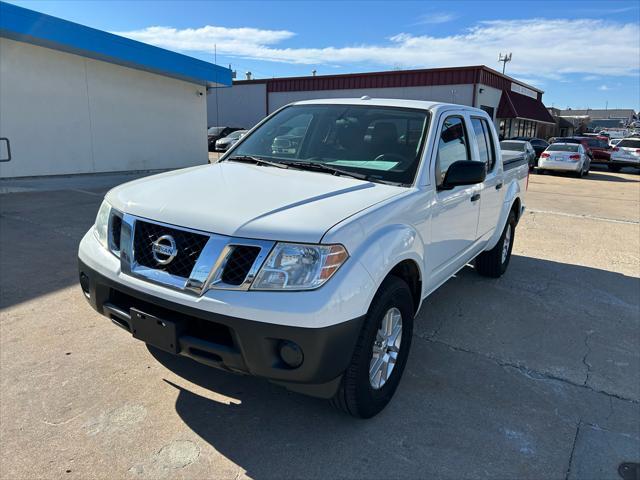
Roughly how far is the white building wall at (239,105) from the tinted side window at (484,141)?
30.9 meters

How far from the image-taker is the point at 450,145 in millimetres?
3879

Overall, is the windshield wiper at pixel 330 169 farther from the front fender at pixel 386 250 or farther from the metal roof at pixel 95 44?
the metal roof at pixel 95 44

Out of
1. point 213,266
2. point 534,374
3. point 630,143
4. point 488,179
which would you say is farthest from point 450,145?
point 630,143

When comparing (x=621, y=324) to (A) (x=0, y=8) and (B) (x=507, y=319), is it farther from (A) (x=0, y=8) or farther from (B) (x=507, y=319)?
(A) (x=0, y=8)

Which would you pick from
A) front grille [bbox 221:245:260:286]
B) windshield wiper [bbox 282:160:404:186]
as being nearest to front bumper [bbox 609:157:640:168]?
windshield wiper [bbox 282:160:404:186]

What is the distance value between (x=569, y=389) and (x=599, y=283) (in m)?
2.96

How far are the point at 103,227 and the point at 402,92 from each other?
29.2m

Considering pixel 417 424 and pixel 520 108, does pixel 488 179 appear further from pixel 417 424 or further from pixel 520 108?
pixel 520 108

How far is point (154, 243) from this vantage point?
2537 mm

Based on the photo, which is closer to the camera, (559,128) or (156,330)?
(156,330)

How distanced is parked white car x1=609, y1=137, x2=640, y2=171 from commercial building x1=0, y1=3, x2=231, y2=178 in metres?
20.1

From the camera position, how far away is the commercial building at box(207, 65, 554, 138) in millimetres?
28594

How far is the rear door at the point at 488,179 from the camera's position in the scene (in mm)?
4586

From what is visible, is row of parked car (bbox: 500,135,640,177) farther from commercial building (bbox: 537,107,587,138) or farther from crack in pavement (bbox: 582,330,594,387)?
commercial building (bbox: 537,107,587,138)
